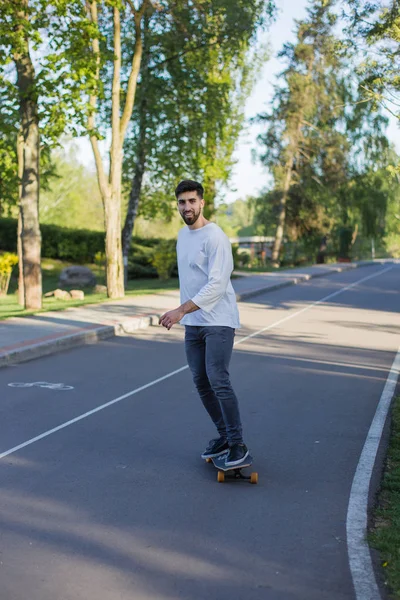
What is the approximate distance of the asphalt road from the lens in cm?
452

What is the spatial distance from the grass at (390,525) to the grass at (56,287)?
13.0 meters

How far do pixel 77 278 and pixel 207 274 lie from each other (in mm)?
29705

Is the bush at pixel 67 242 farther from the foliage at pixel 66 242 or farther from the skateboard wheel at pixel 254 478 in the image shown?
the skateboard wheel at pixel 254 478

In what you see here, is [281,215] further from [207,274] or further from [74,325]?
[207,274]

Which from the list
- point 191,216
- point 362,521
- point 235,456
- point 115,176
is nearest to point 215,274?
point 191,216

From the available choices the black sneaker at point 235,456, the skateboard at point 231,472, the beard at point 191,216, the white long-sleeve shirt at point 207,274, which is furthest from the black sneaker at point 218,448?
the beard at point 191,216

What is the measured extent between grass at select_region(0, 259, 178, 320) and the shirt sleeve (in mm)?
12721

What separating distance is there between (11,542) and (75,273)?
31.2m

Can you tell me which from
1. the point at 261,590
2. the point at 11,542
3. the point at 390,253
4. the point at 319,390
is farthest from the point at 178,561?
the point at 390,253

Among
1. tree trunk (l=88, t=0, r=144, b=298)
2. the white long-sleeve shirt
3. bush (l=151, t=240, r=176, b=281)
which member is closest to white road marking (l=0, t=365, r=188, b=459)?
the white long-sleeve shirt

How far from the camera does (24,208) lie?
20.9m

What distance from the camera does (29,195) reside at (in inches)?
827

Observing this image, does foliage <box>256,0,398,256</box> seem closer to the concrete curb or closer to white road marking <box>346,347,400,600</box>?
the concrete curb

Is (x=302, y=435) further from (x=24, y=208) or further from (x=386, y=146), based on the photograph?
(x=386, y=146)
